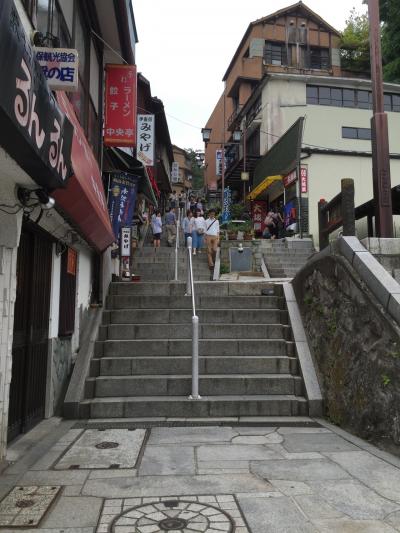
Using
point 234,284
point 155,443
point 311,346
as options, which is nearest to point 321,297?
point 311,346

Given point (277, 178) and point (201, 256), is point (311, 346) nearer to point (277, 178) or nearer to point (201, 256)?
point (201, 256)

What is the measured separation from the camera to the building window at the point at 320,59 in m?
35.9

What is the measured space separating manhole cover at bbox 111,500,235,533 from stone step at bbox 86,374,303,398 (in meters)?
3.24

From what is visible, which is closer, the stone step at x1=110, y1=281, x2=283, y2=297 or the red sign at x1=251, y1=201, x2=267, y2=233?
the stone step at x1=110, y1=281, x2=283, y2=297

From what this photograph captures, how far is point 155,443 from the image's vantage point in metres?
5.46

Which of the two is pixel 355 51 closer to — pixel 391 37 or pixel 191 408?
pixel 391 37

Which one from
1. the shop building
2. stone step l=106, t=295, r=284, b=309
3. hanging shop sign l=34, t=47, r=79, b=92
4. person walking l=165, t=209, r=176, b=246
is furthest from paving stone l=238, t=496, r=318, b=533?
Result: person walking l=165, t=209, r=176, b=246

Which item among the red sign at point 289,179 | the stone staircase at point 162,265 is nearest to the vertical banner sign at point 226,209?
the red sign at point 289,179

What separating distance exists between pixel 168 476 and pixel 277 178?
66.8 ft

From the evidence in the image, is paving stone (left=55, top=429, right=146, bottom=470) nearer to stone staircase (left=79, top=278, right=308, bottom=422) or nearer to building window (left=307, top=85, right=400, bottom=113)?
stone staircase (left=79, top=278, right=308, bottom=422)

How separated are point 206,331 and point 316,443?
10.3 ft

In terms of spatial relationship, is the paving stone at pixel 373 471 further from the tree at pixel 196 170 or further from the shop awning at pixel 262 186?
the tree at pixel 196 170

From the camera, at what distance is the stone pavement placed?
3395 mm

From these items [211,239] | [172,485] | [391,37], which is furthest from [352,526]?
[391,37]
